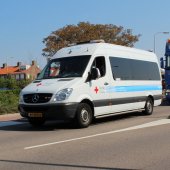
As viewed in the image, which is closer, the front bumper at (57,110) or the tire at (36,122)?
the front bumper at (57,110)

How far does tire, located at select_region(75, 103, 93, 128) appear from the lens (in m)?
13.0

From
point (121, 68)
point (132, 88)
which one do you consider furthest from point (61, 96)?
point (132, 88)

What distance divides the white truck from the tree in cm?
4019

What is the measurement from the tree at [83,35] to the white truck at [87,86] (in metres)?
40.2

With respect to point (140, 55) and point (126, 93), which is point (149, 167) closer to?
point (126, 93)

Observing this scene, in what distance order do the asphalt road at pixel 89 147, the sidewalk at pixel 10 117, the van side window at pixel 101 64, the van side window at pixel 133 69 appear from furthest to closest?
the sidewalk at pixel 10 117 < the van side window at pixel 133 69 < the van side window at pixel 101 64 < the asphalt road at pixel 89 147

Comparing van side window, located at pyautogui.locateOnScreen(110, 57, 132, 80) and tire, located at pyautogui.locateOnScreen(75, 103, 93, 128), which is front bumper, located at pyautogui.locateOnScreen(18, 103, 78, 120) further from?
van side window, located at pyautogui.locateOnScreen(110, 57, 132, 80)

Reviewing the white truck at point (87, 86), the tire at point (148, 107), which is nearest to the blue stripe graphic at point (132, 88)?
the white truck at point (87, 86)

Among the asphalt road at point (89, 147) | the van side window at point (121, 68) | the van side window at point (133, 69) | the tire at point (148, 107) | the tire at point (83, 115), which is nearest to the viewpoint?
the asphalt road at point (89, 147)

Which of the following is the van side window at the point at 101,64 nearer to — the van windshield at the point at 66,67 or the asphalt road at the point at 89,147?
the van windshield at the point at 66,67

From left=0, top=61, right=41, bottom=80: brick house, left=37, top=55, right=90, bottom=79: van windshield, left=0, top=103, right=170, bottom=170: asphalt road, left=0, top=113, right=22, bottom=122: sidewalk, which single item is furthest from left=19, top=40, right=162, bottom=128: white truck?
left=0, top=61, right=41, bottom=80: brick house

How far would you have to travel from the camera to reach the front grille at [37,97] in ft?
41.8

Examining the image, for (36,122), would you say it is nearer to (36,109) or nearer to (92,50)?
(36,109)

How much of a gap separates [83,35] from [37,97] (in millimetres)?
44478
